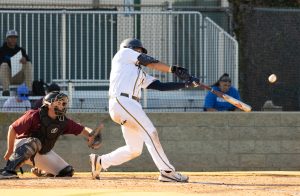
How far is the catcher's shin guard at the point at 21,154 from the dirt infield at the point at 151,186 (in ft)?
0.80

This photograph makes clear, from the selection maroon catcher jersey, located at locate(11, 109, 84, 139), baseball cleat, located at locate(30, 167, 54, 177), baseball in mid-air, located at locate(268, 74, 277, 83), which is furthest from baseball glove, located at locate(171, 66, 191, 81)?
baseball in mid-air, located at locate(268, 74, 277, 83)

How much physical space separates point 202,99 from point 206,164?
1182mm

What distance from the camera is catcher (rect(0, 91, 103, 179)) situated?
14188 millimetres

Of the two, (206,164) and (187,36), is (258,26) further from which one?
(206,164)

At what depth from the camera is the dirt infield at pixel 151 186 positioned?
12.1m

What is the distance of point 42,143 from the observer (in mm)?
14672

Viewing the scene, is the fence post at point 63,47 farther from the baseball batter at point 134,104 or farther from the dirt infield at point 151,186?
the baseball batter at point 134,104

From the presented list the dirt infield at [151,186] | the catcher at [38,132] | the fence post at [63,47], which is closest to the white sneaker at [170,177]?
the dirt infield at [151,186]

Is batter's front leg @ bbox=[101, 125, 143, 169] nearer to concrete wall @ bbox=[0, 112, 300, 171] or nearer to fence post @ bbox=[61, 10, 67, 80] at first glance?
concrete wall @ bbox=[0, 112, 300, 171]

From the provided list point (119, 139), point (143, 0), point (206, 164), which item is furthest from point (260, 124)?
point (143, 0)

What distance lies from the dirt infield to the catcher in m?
0.33

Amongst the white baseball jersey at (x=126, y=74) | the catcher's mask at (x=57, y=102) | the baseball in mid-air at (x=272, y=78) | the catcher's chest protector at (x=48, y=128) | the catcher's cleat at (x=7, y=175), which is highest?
the white baseball jersey at (x=126, y=74)

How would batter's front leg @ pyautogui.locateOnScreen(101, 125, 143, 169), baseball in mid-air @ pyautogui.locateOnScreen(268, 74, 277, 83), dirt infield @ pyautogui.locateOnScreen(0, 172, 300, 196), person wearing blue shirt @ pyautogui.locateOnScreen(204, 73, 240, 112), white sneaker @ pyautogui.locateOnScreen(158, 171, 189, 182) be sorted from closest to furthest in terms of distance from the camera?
1. dirt infield @ pyautogui.locateOnScreen(0, 172, 300, 196)
2. white sneaker @ pyautogui.locateOnScreen(158, 171, 189, 182)
3. batter's front leg @ pyautogui.locateOnScreen(101, 125, 143, 169)
4. baseball in mid-air @ pyautogui.locateOnScreen(268, 74, 277, 83)
5. person wearing blue shirt @ pyautogui.locateOnScreen(204, 73, 240, 112)

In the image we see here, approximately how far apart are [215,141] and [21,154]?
156 inches
